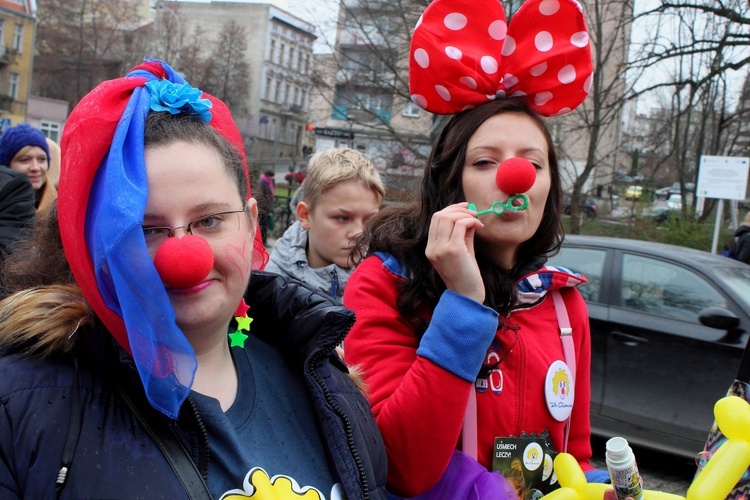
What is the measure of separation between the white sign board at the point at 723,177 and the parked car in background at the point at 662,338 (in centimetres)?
640

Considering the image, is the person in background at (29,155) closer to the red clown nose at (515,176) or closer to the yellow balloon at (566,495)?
the red clown nose at (515,176)

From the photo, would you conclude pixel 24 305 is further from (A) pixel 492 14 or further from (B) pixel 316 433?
(A) pixel 492 14

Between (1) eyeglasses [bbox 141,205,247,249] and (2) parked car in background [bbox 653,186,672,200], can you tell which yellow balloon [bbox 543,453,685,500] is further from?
(2) parked car in background [bbox 653,186,672,200]

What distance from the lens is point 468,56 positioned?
1.87 m

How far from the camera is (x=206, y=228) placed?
1.25 m

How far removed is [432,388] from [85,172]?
825mm

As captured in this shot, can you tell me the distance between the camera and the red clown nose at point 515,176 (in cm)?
169

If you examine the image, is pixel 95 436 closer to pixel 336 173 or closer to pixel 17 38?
pixel 336 173

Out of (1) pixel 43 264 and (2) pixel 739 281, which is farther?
(2) pixel 739 281

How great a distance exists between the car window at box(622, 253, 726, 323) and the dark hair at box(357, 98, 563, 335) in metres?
3.15

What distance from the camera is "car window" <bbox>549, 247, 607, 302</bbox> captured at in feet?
16.9

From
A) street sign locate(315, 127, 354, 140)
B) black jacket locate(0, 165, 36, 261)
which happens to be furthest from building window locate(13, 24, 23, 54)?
black jacket locate(0, 165, 36, 261)

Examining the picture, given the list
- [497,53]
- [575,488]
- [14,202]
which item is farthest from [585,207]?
[575,488]

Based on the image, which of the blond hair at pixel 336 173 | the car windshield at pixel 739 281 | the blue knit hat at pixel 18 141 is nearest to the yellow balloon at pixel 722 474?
the blond hair at pixel 336 173
